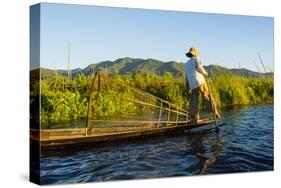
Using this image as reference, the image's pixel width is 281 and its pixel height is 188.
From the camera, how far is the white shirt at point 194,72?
10805 mm

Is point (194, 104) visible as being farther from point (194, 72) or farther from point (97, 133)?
point (97, 133)

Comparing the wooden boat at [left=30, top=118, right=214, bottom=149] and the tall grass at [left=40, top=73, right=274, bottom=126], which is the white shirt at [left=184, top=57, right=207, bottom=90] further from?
the wooden boat at [left=30, top=118, right=214, bottom=149]

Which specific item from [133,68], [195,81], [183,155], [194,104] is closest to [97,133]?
[133,68]

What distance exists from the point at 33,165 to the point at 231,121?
11.6ft

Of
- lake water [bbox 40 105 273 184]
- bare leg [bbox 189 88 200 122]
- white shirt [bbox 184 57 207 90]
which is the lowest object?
lake water [bbox 40 105 273 184]

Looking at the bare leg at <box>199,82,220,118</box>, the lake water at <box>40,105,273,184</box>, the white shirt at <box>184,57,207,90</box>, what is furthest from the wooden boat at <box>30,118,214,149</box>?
the white shirt at <box>184,57,207,90</box>

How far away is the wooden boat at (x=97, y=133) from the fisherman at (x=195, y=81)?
0.84 ft

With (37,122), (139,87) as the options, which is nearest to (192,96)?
(139,87)

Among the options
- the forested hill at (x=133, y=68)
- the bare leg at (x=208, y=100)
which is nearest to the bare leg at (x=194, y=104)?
the bare leg at (x=208, y=100)

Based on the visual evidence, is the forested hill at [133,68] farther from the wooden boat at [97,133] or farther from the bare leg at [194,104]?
the wooden boat at [97,133]

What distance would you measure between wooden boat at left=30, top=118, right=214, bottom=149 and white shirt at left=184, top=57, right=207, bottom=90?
645mm

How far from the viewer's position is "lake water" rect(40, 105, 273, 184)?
379 inches

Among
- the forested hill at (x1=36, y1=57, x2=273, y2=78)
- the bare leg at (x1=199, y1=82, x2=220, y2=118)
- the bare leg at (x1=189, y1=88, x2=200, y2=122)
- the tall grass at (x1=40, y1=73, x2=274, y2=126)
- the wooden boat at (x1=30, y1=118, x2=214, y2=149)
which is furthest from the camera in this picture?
the bare leg at (x1=199, y1=82, x2=220, y2=118)

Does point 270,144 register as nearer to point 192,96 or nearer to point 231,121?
point 231,121
